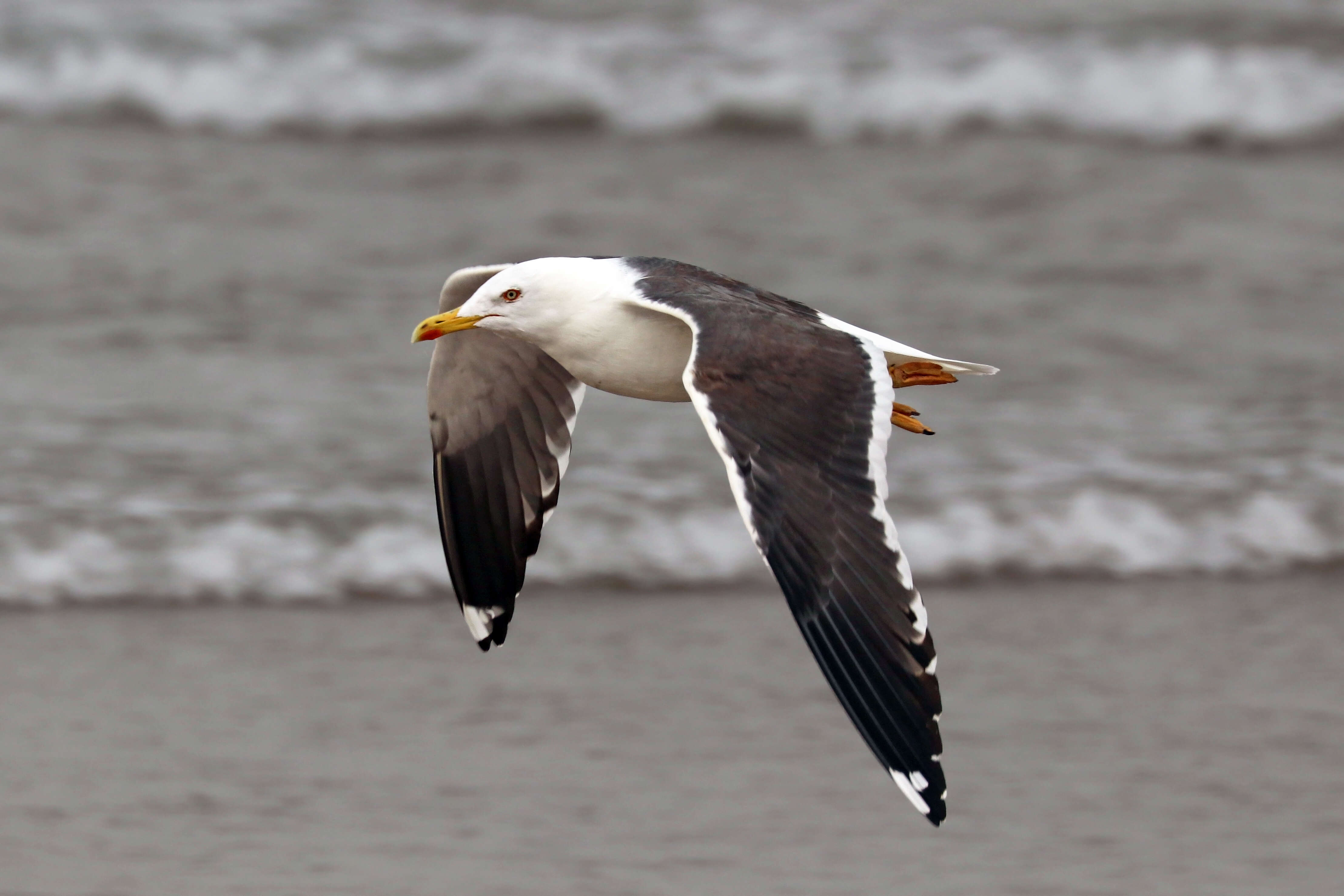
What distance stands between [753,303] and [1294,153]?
6.86 m

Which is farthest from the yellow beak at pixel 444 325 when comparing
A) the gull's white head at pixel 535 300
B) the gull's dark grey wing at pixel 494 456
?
the gull's dark grey wing at pixel 494 456

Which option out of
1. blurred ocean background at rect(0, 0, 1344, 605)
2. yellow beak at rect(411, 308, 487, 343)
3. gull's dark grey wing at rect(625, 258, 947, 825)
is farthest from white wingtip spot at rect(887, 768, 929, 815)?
blurred ocean background at rect(0, 0, 1344, 605)

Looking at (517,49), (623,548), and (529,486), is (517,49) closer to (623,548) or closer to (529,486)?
(623,548)

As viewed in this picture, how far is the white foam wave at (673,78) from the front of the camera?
10305 mm

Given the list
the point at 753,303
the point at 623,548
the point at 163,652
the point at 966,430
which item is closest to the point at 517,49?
the point at 966,430

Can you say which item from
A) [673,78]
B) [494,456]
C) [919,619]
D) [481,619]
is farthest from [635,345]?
[673,78]

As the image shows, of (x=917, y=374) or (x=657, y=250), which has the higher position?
(x=917, y=374)

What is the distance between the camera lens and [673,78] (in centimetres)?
1069

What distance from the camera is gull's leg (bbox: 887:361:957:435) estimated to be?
4.21 metres

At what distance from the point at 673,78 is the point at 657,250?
2.76 metres

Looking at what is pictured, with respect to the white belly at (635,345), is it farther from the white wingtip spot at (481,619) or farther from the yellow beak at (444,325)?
the white wingtip spot at (481,619)

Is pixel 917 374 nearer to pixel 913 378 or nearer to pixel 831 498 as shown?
pixel 913 378

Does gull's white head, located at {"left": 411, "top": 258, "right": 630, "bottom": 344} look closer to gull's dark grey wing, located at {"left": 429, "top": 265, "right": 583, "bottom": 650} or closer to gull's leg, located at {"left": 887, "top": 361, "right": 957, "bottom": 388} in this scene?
gull's dark grey wing, located at {"left": 429, "top": 265, "right": 583, "bottom": 650}

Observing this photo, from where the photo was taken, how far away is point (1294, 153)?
10.0 meters
